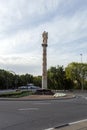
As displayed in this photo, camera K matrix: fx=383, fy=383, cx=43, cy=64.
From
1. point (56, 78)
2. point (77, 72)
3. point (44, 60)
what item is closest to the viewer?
point (44, 60)

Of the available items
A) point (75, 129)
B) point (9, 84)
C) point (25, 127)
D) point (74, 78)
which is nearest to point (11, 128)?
point (25, 127)

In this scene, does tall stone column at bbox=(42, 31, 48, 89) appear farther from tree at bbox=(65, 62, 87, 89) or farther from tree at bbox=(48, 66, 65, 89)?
tree at bbox=(48, 66, 65, 89)

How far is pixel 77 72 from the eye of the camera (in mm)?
136250

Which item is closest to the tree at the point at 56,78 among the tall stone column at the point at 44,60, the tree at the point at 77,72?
the tree at the point at 77,72

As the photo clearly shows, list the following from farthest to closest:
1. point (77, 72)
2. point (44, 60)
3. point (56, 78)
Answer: point (56, 78) → point (77, 72) → point (44, 60)

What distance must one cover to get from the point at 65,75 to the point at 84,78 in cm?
701

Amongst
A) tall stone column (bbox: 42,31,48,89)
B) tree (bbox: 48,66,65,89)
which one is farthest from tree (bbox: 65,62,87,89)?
tall stone column (bbox: 42,31,48,89)

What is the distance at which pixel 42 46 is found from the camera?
280 feet

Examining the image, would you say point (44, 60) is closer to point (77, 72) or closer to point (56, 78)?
point (77, 72)

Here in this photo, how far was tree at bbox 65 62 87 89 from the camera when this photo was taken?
5295 inches

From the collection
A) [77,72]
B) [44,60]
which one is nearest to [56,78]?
[77,72]

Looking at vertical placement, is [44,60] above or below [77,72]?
below

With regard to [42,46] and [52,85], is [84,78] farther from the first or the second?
[42,46]

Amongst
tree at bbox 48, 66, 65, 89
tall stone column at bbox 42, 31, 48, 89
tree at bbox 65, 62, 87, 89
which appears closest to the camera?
tall stone column at bbox 42, 31, 48, 89
